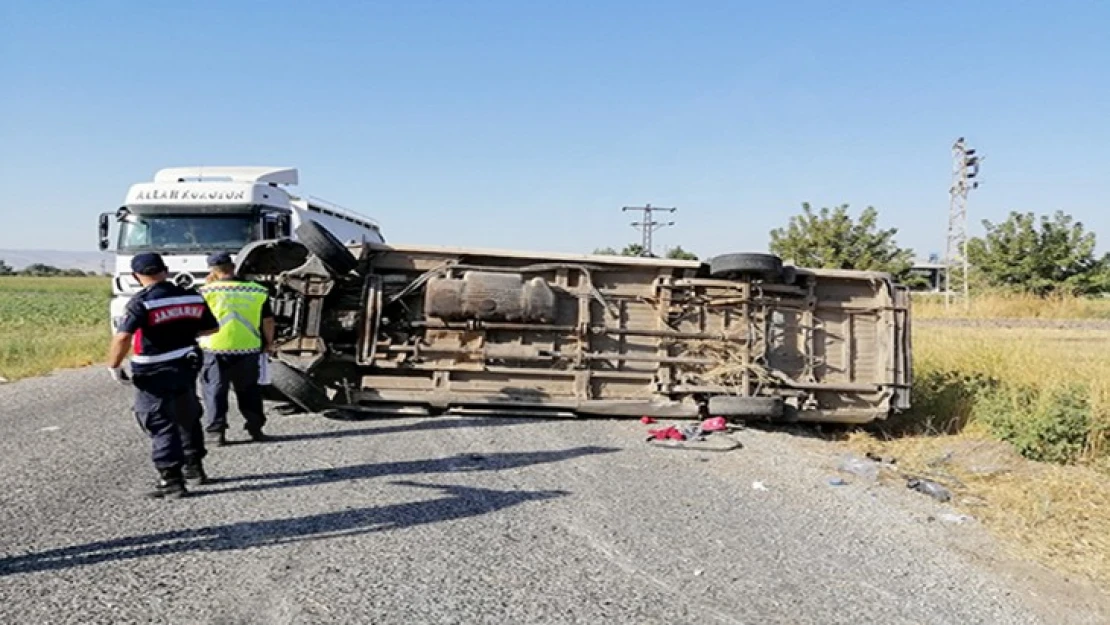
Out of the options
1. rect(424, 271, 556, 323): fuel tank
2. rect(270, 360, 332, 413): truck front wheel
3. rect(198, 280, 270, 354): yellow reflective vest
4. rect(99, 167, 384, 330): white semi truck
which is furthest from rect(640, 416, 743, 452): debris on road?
rect(99, 167, 384, 330): white semi truck

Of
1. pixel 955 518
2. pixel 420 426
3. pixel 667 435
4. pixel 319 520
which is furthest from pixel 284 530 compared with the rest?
pixel 955 518

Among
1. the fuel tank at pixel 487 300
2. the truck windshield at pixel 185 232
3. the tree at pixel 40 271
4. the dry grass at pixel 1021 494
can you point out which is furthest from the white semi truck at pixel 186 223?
the tree at pixel 40 271

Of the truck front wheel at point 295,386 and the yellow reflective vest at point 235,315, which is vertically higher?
the yellow reflective vest at point 235,315

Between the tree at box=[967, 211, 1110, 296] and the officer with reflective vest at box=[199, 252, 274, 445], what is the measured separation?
29697mm

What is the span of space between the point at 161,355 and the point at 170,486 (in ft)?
2.71

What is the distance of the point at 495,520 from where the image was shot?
13.9ft

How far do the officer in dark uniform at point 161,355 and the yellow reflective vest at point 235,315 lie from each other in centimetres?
120

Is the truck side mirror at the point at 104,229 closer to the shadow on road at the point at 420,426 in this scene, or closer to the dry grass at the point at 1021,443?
the shadow on road at the point at 420,426

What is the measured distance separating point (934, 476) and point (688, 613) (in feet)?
12.0

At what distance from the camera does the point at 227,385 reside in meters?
5.87

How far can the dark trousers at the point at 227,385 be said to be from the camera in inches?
229

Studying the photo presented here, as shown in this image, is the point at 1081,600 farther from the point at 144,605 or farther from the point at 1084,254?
the point at 1084,254

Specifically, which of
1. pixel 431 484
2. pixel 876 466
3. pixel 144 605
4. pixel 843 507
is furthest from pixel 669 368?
pixel 144 605

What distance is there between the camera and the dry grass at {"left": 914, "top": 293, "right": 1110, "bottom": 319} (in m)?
23.1
